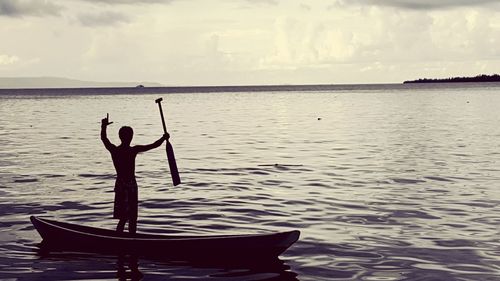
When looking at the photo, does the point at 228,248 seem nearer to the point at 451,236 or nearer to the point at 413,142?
the point at 451,236

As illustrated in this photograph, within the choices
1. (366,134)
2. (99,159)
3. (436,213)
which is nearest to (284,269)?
(436,213)

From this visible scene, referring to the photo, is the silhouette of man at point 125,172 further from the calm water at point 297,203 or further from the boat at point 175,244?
the calm water at point 297,203

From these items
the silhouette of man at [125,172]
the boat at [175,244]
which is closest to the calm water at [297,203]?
the boat at [175,244]

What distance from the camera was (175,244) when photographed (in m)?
13.3

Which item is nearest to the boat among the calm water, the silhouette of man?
the calm water

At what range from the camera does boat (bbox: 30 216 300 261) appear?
42.5ft

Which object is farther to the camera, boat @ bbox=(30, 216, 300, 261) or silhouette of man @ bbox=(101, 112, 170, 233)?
silhouette of man @ bbox=(101, 112, 170, 233)

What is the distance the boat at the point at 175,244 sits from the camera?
42.5 ft

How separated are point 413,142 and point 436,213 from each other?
2412 cm

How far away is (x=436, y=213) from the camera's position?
18703 millimetres

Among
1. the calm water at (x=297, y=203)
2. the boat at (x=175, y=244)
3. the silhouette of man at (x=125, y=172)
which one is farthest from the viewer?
→ the silhouette of man at (x=125, y=172)

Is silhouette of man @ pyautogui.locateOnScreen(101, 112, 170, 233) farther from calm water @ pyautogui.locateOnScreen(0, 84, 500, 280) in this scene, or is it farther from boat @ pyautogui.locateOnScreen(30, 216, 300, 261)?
calm water @ pyautogui.locateOnScreen(0, 84, 500, 280)

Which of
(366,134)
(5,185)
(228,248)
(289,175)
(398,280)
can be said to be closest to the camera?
(398,280)

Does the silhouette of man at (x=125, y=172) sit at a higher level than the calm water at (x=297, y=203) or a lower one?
higher
